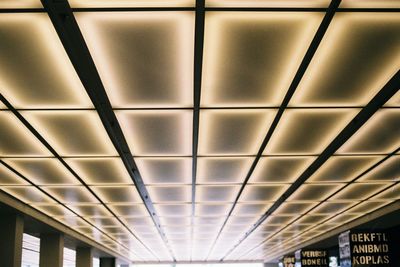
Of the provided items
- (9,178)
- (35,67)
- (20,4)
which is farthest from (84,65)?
(9,178)

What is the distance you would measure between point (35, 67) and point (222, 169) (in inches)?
198

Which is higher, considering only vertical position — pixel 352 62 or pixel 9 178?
pixel 352 62

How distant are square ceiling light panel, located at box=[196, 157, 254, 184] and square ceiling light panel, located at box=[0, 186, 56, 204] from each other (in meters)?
3.70

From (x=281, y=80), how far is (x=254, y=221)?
11322 mm

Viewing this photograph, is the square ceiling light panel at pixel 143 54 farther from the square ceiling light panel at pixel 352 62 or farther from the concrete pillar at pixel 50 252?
the concrete pillar at pixel 50 252

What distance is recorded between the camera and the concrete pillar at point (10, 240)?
1168cm

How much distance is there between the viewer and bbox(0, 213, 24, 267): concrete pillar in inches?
460

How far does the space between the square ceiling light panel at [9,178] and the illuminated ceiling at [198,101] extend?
7cm

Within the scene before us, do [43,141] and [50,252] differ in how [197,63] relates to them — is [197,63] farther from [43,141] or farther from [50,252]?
[50,252]

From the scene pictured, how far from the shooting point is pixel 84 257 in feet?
70.3

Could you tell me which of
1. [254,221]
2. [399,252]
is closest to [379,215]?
[399,252]

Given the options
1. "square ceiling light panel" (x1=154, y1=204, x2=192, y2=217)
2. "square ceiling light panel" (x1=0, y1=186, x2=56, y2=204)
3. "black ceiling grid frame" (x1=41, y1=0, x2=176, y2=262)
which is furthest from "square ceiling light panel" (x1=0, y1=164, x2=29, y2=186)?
"square ceiling light panel" (x1=154, y1=204, x2=192, y2=217)

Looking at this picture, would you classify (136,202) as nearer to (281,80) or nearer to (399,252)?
(281,80)

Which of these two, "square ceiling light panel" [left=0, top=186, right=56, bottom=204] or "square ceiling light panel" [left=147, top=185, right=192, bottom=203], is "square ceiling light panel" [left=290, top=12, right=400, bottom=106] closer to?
"square ceiling light panel" [left=147, top=185, right=192, bottom=203]
